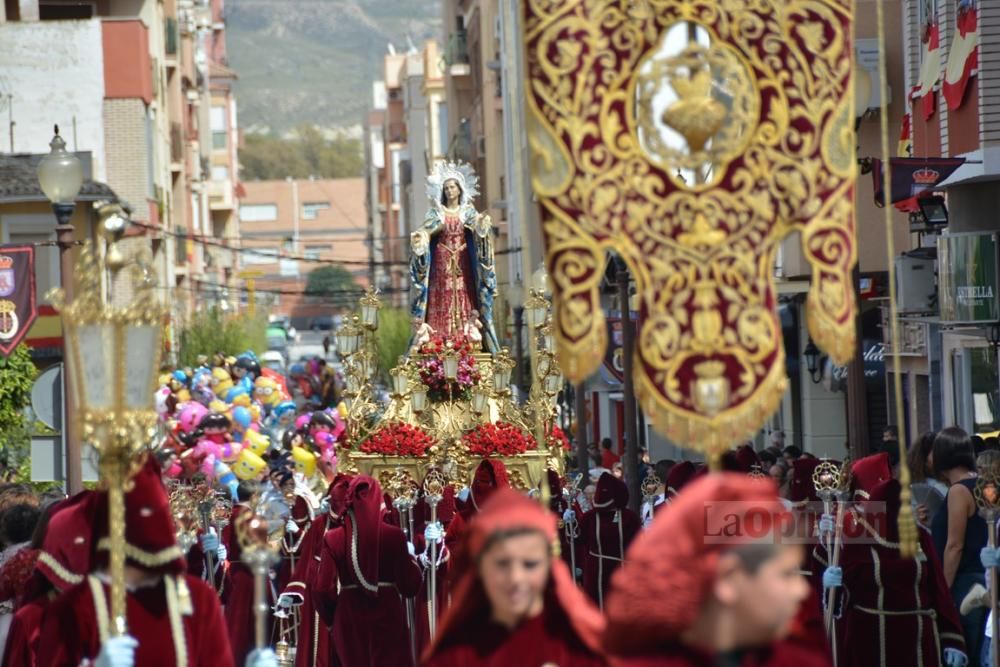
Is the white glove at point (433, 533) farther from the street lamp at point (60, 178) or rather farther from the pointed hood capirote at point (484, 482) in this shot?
the street lamp at point (60, 178)

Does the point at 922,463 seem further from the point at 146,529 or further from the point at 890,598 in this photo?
the point at 146,529

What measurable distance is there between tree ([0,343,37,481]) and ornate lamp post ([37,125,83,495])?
430 centimetres

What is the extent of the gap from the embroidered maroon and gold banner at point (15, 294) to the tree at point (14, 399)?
1.30m

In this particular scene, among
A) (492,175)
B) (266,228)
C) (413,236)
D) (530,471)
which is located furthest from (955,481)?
(266,228)

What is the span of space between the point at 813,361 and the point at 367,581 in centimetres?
1510

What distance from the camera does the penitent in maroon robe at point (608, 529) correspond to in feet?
51.1

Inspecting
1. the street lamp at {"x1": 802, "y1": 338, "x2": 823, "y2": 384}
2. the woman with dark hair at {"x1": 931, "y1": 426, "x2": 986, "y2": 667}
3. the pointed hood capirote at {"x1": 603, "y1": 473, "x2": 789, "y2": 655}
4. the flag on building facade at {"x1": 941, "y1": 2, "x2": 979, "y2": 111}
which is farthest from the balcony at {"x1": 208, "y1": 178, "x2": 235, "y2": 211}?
the pointed hood capirote at {"x1": 603, "y1": 473, "x2": 789, "y2": 655}

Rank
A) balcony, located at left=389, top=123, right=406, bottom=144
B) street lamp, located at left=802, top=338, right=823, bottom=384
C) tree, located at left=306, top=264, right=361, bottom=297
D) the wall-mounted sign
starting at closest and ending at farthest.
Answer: the wall-mounted sign < street lamp, located at left=802, top=338, right=823, bottom=384 < balcony, located at left=389, top=123, right=406, bottom=144 < tree, located at left=306, top=264, right=361, bottom=297

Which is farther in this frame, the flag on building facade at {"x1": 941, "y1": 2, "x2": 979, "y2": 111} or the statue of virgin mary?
the statue of virgin mary

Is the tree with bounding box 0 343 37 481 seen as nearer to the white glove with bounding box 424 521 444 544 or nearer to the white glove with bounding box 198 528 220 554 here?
the white glove with bounding box 424 521 444 544

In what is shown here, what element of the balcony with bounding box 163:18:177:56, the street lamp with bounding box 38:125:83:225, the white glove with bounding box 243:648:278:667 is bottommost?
the white glove with bounding box 243:648:278:667

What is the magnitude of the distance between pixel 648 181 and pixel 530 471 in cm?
1492

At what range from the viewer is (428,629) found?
1543 cm

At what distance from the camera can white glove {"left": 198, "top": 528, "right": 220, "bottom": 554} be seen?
40.9 ft
